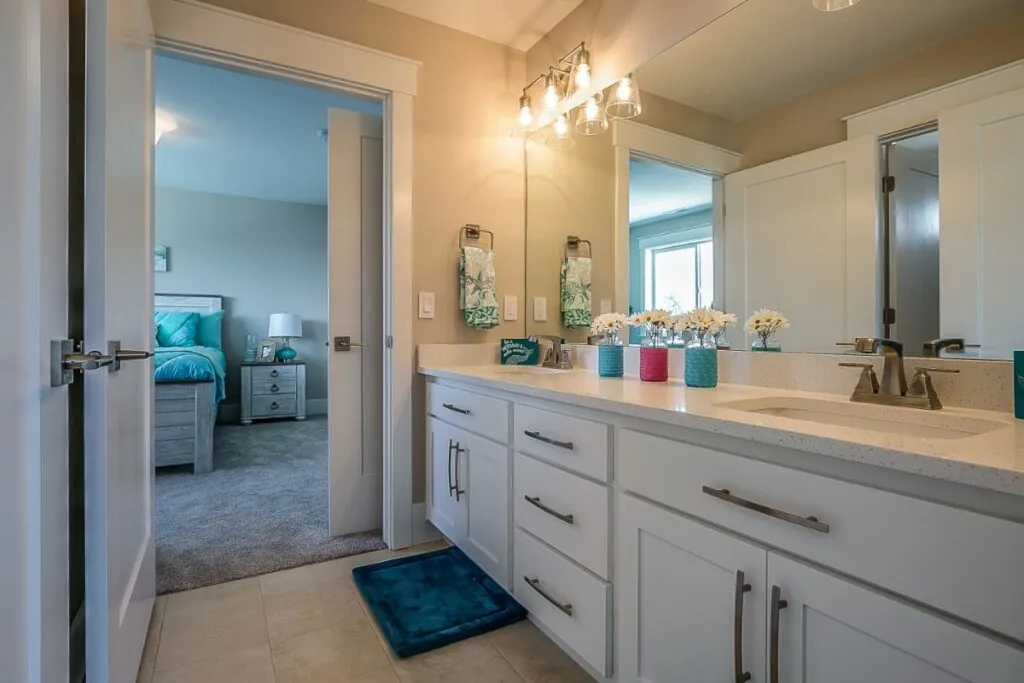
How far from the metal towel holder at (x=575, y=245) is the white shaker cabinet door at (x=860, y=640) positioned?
1.67 metres

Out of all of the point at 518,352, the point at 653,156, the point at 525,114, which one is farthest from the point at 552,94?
the point at 518,352

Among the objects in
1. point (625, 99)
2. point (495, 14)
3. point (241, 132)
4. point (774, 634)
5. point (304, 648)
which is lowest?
point (304, 648)

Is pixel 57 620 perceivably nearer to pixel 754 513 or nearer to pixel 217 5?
pixel 754 513

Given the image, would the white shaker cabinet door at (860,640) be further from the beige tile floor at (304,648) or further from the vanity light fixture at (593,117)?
the vanity light fixture at (593,117)

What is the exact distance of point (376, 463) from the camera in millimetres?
2537

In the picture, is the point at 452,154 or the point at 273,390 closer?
the point at 452,154

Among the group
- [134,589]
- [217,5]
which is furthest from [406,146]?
[134,589]

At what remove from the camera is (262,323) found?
229 inches

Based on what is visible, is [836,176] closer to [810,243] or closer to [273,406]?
[810,243]

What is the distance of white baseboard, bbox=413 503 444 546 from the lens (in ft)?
7.68

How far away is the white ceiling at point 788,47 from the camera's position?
1.21 m

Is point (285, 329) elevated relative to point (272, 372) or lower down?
elevated

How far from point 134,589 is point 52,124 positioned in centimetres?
115

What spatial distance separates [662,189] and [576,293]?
0.65 metres
